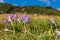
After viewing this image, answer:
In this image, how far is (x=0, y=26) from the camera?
5.25 metres

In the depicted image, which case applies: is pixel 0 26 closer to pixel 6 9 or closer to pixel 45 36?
pixel 45 36

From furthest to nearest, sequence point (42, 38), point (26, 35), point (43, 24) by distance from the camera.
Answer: point (43, 24) → point (26, 35) → point (42, 38)

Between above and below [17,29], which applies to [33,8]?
above

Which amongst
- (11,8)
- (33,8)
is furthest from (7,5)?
(33,8)

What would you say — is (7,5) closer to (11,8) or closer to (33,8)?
(11,8)

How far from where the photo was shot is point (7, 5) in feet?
58.7

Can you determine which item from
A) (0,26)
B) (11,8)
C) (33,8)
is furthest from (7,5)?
(0,26)

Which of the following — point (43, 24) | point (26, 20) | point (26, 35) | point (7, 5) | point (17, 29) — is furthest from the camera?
point (7, 5)

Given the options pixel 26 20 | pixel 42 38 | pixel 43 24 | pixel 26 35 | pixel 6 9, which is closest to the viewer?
pixel 26 20

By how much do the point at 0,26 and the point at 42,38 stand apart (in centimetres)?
245

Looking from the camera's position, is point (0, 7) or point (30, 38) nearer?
point (30, 38)

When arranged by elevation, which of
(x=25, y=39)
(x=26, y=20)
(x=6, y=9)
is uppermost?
(x=6, y=9)

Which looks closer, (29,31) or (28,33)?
(28,33)

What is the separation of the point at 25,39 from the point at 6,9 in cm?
1377
